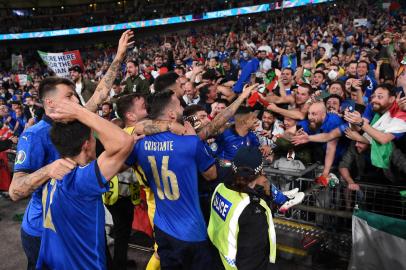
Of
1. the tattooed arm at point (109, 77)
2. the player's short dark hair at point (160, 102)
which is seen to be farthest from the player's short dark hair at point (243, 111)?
the tattooed arm at point (109, 77)

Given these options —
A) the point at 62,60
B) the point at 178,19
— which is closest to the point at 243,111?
the point at 62,60

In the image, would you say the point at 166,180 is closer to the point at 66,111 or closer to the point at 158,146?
the point at 158,146

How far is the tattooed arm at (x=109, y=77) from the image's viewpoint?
3.85 meters

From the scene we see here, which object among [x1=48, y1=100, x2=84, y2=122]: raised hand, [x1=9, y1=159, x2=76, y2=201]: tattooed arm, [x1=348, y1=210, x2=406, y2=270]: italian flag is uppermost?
[x1=48, y1=100, x2=84, y2=122]: raised hand

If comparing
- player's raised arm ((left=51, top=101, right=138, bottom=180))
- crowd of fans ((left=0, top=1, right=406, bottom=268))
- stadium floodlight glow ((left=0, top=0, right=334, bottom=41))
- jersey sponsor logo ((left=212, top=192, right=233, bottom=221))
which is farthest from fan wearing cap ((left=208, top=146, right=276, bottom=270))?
stadium floodlight glow ((left=0, top=0, right=334, bottom=41))

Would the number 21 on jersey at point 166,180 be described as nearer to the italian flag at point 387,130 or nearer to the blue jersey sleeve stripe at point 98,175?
the blue jersey sleeve stripe at point 98,175

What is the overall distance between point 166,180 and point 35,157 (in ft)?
3.64

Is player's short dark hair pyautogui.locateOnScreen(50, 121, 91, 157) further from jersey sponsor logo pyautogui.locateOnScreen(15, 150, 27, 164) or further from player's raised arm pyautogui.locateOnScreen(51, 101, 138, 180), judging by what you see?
jersey sponsor logo pyautogui.locateOnScreen(15, 150, 27, 164)

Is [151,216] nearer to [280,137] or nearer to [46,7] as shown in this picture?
[280,137]

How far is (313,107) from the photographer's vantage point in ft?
15.0

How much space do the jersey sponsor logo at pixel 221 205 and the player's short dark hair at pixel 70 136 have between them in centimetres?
120

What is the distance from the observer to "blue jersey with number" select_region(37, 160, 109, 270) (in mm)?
2057

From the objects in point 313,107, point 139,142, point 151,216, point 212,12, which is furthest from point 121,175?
point 212,12

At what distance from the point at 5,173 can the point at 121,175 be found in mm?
4236
